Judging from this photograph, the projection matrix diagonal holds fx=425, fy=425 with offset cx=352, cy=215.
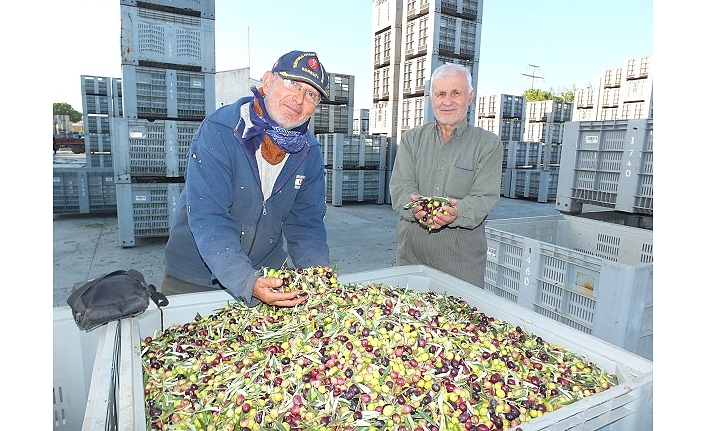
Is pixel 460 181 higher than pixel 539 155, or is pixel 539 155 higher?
pixel 539 155

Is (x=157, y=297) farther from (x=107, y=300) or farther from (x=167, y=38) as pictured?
(x=167, y=38)

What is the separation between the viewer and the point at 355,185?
15258 mm

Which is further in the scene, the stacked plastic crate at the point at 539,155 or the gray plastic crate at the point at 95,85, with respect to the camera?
the stacked plastic crate at the point at 539,155

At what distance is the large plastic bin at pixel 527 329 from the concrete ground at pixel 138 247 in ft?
13.3

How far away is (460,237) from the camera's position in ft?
12.5

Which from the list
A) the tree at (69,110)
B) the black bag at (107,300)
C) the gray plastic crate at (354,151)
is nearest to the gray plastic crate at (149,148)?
the gray plastic crate at (354,151)

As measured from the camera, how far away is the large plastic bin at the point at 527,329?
1.55 m

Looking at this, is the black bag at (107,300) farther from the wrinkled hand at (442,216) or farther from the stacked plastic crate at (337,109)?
the stacked plastic crate at (337,109)

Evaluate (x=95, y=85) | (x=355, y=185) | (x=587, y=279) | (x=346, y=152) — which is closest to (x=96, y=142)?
(x=95, y=85)

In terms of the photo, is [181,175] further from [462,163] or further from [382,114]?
[382,114]

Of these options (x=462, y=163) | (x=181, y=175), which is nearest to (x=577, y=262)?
(x=462, y=163)

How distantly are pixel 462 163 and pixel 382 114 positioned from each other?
509 inches

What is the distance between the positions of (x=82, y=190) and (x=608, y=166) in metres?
12.7

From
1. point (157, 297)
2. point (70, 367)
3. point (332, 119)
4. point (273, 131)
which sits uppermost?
point (332, 119)
